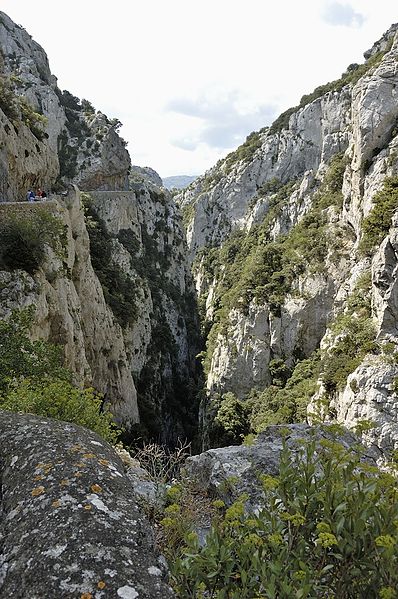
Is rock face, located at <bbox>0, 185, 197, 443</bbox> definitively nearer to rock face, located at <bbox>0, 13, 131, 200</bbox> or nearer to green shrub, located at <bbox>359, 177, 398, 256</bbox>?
rock face, located at <bbox>0, 13, 131, 200</bbox>

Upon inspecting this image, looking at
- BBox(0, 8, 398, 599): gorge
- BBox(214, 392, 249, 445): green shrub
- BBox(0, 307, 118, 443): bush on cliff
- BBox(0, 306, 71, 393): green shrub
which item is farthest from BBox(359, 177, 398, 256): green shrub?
BBox(0, 306, 71, 393): green shrub

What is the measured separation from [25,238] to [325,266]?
25769mm

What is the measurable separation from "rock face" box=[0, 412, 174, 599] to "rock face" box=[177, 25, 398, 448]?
1.81 m

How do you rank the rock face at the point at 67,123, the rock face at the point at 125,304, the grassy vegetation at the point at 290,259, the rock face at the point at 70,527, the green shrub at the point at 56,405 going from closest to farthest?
the rock face at the point at 70,527 < the green shrub at the point at 56,405 < the rock face at the point at 125,304 < the grassy vegetation at the point at 290,259 < the rock face at the point at 67,123

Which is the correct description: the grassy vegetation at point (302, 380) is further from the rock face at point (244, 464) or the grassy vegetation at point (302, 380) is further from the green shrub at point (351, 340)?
the rock face at point (244, 464)

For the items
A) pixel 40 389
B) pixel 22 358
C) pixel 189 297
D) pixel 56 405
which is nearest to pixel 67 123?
pixel 189 297

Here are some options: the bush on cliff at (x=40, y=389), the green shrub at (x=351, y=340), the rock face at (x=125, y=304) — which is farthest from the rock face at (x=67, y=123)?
the bush on cliff at (x=40, y=389)

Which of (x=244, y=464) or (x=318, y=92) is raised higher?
(x=318, y=92)

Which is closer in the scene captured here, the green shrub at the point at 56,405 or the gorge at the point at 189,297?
the gorge at the point at 189,297

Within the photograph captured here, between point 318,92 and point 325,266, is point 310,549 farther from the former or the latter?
point 318,92

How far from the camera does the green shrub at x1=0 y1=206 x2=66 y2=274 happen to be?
50.5 feet

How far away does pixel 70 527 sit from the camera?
2.64 meters

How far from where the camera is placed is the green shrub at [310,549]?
201cm

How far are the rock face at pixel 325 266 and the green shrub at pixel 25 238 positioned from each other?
13220 mm
